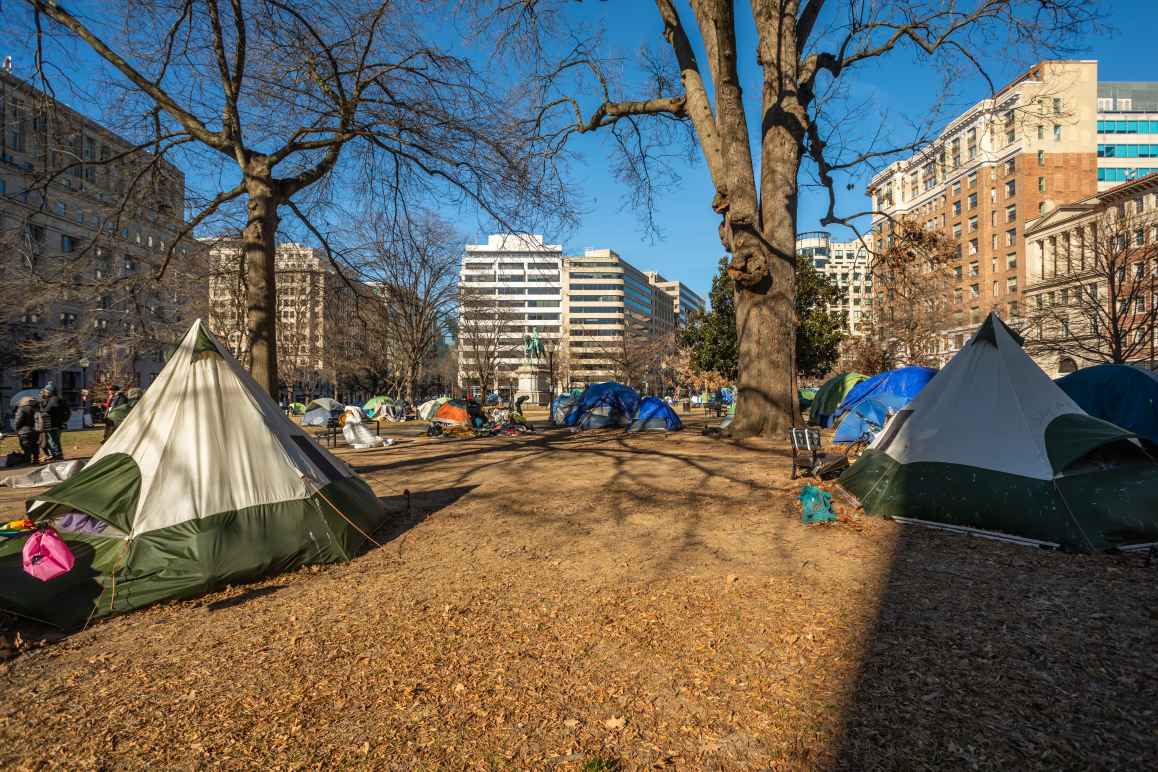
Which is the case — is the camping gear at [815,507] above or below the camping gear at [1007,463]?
below

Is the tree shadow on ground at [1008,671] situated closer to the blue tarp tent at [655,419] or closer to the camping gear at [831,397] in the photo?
the blue tarp tent at [655,419]

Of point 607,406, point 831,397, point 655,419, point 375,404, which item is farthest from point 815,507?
point 375,404

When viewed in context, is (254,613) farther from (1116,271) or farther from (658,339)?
(658,339)

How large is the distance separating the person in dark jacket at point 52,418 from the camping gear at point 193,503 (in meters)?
11.3

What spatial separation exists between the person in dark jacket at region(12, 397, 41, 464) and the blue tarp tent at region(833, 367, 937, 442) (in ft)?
64.8

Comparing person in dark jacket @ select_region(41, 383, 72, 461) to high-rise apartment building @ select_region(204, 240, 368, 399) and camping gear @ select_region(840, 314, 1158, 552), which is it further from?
camping gear @ select_region(840, 314, 1158, 552)

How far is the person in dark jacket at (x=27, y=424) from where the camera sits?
13016mm

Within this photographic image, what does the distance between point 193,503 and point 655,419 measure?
→ 14.5m

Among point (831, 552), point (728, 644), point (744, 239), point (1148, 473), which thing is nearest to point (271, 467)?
point (728, 644)

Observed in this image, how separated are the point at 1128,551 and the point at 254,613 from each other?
767cm

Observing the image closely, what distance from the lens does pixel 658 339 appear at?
6531cm

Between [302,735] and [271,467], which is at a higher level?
[271,467]

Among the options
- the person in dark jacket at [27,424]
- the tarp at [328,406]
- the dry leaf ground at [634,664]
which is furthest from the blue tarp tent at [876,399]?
the tarp at [328,406]

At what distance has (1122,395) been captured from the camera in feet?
34.8
